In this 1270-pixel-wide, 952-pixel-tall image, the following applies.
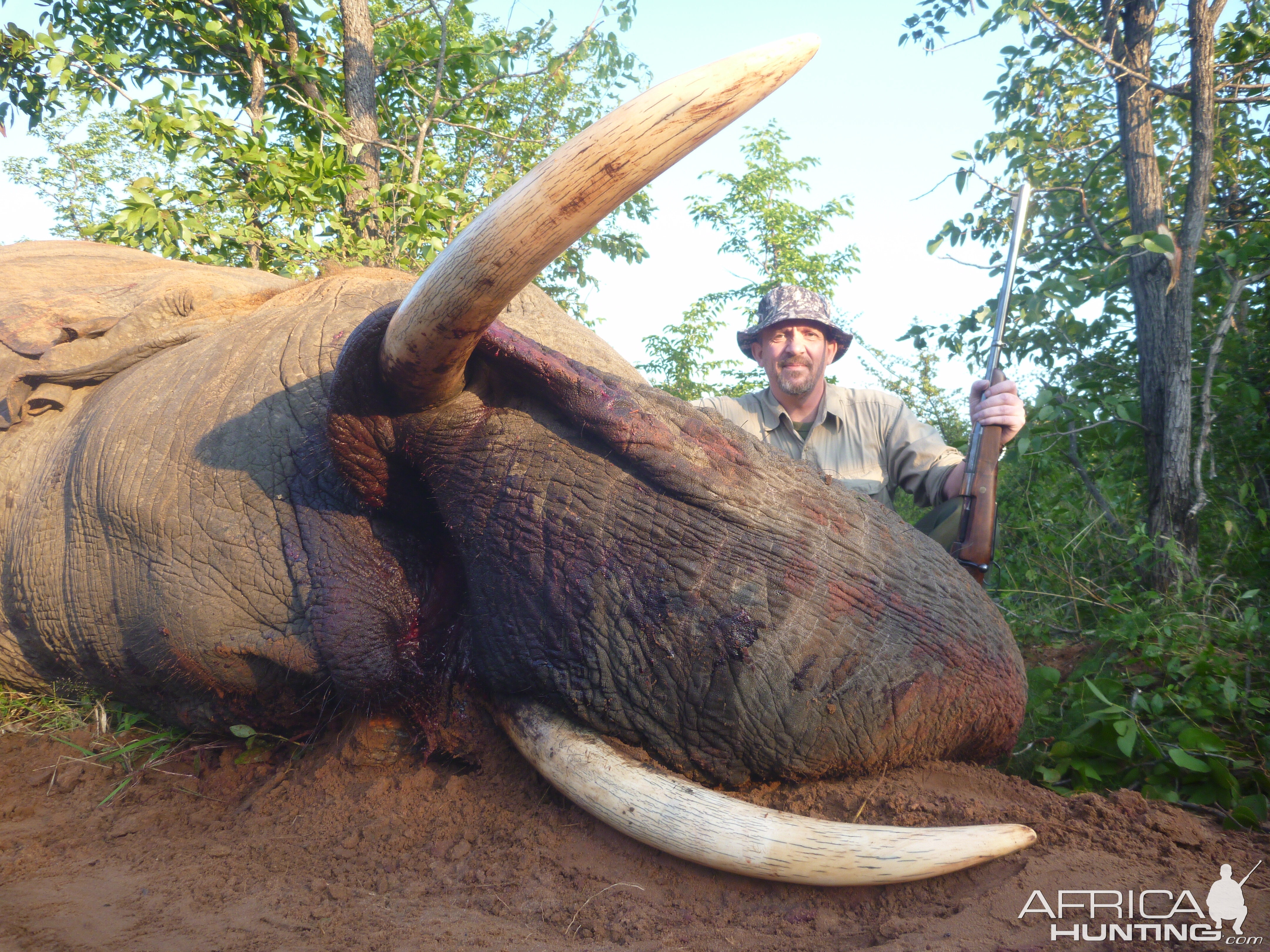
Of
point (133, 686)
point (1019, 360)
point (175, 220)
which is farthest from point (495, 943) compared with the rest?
point (175, 220)

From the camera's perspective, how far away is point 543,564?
2.27 metres

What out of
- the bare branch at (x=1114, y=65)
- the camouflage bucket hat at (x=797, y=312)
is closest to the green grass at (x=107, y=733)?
the camouflage bucket hat at (x=797, y=312)

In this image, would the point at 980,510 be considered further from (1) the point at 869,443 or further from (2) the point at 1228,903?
(2) the point at 1228,903

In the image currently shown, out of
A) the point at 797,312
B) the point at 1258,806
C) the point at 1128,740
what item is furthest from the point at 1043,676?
the point at 797,312

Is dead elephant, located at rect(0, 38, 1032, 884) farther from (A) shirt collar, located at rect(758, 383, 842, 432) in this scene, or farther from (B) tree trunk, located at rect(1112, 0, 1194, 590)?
(B) tree trunk, located at rect(1112, 0, 1194, 590)

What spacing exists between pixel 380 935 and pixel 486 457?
1131mm

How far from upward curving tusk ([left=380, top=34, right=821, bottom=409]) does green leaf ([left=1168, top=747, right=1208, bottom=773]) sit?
1.97 meters

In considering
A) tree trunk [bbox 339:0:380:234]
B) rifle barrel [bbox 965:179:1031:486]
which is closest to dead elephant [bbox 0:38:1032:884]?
rifle barrel [bbox 965:179:1031:486]

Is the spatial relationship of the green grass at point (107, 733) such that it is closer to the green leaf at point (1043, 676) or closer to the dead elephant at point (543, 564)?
the dead elephant at point (543, 564)

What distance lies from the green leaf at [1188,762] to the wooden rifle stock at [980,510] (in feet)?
2.70

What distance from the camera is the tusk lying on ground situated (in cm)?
186

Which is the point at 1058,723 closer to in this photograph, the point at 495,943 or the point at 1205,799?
the point at 1205,799

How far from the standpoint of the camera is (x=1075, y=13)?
436 centimetres

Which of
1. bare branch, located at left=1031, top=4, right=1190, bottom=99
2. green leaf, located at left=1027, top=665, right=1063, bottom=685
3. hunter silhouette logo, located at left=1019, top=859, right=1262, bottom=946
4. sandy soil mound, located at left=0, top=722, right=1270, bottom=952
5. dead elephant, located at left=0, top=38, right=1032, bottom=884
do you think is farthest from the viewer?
bare branch, located at left=1031, top=4, right=1190, bottom=99
